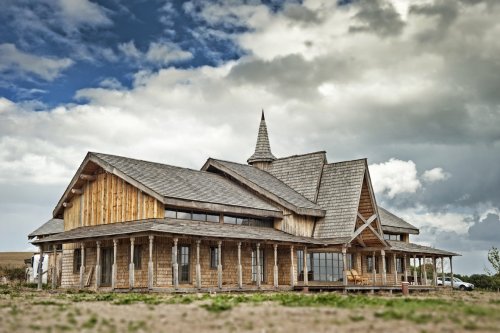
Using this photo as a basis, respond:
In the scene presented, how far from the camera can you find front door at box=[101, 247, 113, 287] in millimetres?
34000

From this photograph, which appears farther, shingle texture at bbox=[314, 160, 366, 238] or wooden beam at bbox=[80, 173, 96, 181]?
shingle texture at bbox=[314, 160, 366, 238]

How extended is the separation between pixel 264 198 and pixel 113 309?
901 inches

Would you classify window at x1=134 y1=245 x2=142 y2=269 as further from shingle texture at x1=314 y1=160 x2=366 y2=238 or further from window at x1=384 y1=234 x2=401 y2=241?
window at x1=384 y1=234 x2=401 y2=241

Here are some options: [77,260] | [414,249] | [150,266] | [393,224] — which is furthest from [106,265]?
[393,224]

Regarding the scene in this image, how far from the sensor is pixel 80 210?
1463 inches

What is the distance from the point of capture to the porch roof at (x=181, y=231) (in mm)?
29375

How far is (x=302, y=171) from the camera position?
147 ft

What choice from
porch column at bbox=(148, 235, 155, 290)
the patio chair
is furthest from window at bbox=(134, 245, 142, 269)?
the patio chair

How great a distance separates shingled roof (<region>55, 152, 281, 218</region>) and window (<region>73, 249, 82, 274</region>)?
10.5 ft

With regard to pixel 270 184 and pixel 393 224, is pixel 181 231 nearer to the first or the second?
pixel 270 184

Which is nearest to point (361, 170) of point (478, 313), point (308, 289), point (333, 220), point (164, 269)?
point (333, 220)

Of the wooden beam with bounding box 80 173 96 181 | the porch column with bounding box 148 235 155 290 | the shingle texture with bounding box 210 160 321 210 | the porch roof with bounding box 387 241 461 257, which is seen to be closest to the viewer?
the porch column with bounding box 148 235 155 290

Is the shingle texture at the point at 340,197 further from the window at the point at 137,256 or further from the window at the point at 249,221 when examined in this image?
the window at the point at 137,256

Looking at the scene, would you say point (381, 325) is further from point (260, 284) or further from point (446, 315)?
point (260, 284)
